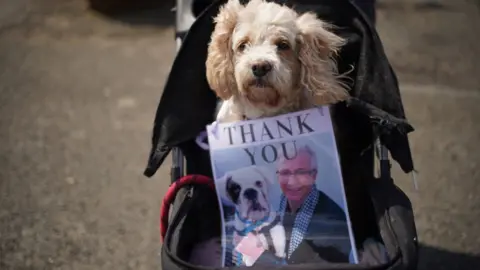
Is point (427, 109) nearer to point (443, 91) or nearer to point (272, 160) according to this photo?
point (443, 91)

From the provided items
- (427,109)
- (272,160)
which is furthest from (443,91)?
(272,160)

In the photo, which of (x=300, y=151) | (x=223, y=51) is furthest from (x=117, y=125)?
(x=300, y=151)

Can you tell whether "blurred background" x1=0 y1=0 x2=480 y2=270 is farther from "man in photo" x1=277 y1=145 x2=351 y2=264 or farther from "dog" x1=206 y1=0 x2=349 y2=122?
"dog" x1=206 y1=0 x2=349 y2=122

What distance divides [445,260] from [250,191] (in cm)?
94

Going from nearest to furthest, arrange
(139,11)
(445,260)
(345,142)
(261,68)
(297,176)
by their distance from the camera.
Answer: (261,68)
(297,176)
(345,142)
(445,260)
(139,11)

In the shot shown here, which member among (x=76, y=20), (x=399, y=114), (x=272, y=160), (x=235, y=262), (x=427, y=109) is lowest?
(x=76, y=20)

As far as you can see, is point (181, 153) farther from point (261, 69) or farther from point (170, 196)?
Answer: point (261, 69)

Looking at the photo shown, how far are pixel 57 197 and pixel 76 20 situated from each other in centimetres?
167

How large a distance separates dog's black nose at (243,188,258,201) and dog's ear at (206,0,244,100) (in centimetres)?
29

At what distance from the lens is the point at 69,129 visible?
A: 328cm

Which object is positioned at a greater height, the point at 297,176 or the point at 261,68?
the point at 261,68

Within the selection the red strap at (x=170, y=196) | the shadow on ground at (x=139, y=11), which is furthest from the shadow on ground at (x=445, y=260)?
the shadow on ground at (x=139, y=11)

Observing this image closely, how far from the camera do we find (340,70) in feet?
7.15

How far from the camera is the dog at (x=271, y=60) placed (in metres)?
1.91
